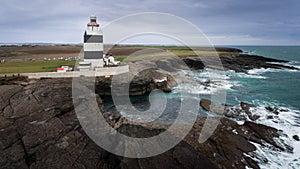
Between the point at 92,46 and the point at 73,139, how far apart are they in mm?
15918

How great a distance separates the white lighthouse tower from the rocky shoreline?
6.81 metres

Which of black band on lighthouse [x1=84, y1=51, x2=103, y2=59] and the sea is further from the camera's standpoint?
black band on lighthouse [x1=84, y1=51, x2=103, y2=59]

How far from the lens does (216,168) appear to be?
368 inches

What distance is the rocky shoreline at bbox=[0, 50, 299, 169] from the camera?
29.3ft

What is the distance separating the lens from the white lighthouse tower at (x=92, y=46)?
944 inches

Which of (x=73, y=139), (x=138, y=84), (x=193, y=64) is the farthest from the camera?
(x=193, y=64)

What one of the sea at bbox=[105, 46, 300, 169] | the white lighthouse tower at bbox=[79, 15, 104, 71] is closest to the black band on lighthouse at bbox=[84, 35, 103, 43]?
the white lighthouse tower at bbox=[79, 15, 104, 71]

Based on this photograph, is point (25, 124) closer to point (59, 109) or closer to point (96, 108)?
point (59, 109)

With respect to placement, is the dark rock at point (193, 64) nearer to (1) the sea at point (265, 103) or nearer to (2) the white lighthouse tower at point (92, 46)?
(1) the sea at point (265, 103)

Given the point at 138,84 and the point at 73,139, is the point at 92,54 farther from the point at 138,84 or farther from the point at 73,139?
the point at 73,139

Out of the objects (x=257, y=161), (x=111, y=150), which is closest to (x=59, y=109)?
(x=111, y=150)

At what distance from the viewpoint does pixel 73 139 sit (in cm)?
1040

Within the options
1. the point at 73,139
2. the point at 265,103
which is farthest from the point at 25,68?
the point at 265,103

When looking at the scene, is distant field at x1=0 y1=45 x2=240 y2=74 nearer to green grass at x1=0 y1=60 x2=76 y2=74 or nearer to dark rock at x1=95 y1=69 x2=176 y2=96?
green grass at x1=0 y1=60 x2=76 y2=74
